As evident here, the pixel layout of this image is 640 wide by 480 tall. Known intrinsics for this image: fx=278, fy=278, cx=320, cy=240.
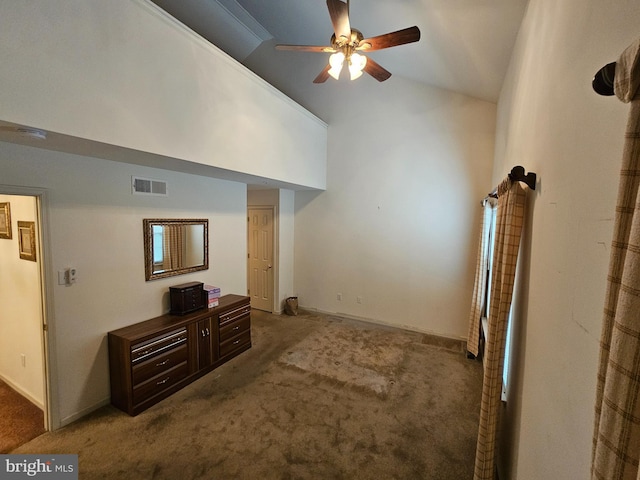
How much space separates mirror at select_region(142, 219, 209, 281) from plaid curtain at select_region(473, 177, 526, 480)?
3.10 metres

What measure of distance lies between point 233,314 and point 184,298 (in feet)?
2.19

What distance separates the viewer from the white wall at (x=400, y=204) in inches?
156

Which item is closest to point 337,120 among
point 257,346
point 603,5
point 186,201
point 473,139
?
point 473,139

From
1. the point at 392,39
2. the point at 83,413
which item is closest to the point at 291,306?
the point at 83,413

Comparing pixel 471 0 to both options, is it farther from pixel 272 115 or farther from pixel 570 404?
pixel 570 404

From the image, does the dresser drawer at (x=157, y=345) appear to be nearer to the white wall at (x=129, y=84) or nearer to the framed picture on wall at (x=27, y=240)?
the framed picture on wall at (x=27, y=240)

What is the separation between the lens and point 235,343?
11.7 feet

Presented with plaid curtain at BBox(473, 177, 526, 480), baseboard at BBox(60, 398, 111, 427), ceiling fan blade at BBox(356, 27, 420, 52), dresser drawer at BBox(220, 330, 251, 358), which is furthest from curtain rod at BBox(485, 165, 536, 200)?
baseboard at BBox(60, 398, 111, 427)

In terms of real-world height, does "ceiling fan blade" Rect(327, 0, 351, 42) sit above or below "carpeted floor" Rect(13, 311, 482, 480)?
above

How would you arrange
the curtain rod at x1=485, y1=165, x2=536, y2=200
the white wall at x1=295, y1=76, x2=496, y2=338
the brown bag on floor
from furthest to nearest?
1. the brown bag on floor
2. the white wall at x1=295, y1=76, x2=496, y2=338
3. the curtain rod at x1=485, y1=165, x2=536, y2=200

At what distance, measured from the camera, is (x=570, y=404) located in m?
0.87

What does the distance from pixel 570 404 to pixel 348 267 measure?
4.04 meters

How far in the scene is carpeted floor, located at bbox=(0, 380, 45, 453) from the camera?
219 centimetres

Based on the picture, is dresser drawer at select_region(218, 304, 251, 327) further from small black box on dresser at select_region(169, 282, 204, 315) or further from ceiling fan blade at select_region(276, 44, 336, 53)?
ceiling fan blade at select_region(276, 44, 336, 53)
